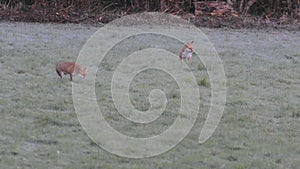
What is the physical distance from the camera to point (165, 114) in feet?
17.7

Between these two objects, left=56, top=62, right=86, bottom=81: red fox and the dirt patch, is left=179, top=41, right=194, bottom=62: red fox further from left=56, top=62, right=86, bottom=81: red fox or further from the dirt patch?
the dirt patch

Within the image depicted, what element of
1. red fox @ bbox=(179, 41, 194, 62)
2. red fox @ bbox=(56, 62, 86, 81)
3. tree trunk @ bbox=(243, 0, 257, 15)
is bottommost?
tree trunk @ bbox=(243, 0, 257, 15)

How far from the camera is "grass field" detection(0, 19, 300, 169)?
4.21 meters

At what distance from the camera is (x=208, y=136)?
15.6 ft

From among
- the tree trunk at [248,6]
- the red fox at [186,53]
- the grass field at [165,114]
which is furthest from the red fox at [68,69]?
the tree trunk at [248,6]

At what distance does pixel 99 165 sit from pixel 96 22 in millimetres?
7353

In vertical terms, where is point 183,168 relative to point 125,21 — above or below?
above

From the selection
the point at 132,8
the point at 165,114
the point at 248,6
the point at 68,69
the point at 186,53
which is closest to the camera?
the point at 165,114

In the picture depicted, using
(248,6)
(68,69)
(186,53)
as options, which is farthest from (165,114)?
(248,6)

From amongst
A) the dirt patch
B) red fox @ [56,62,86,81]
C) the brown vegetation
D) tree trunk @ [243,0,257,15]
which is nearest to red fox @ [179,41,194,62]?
red fox @ [56,62,86,81]

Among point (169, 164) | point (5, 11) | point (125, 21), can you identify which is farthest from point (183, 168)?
point (5, 11)

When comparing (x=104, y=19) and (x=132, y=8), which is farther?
(x=132, y=8)

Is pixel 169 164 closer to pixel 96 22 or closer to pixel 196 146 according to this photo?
pixel 196 146

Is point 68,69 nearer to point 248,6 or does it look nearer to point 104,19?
point 104,19
